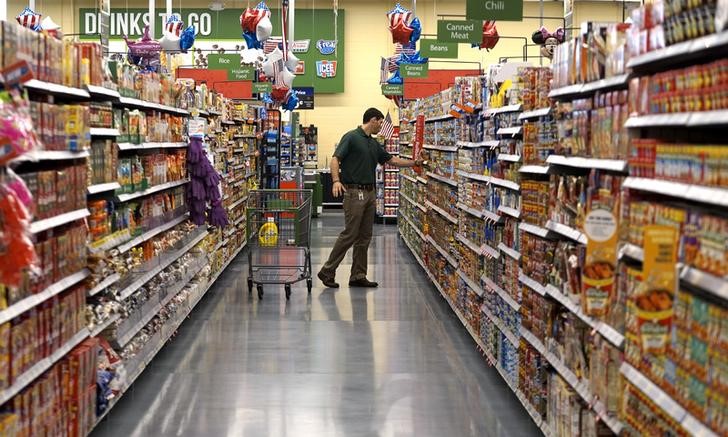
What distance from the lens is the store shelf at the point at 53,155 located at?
406cm

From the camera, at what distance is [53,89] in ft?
15.5

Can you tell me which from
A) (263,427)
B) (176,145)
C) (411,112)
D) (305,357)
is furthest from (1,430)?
(411,112)

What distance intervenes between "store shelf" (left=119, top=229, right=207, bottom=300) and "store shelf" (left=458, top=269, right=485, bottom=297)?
8.02ft

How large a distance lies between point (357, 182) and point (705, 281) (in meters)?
8.09

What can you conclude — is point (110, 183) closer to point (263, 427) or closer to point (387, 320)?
point (263, 427)

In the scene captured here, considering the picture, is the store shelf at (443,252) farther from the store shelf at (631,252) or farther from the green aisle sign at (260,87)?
the green aisle sign at (260,87)

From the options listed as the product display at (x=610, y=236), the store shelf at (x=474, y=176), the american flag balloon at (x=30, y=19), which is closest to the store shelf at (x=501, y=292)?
the product display at (x=610, y=236)

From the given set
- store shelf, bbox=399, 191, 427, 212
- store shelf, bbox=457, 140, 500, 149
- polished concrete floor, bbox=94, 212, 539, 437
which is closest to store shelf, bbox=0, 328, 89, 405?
polished concrete floor, bbox=94, 212, 539, 437

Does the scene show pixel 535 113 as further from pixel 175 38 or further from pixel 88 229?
pixel 175 38

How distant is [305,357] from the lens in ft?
25.3

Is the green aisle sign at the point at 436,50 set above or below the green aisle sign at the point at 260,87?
above

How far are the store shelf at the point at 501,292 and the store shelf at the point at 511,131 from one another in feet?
3.46

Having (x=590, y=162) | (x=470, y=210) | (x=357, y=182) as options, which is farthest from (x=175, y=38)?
(x=590, y=162)

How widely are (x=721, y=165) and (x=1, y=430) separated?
285cm
